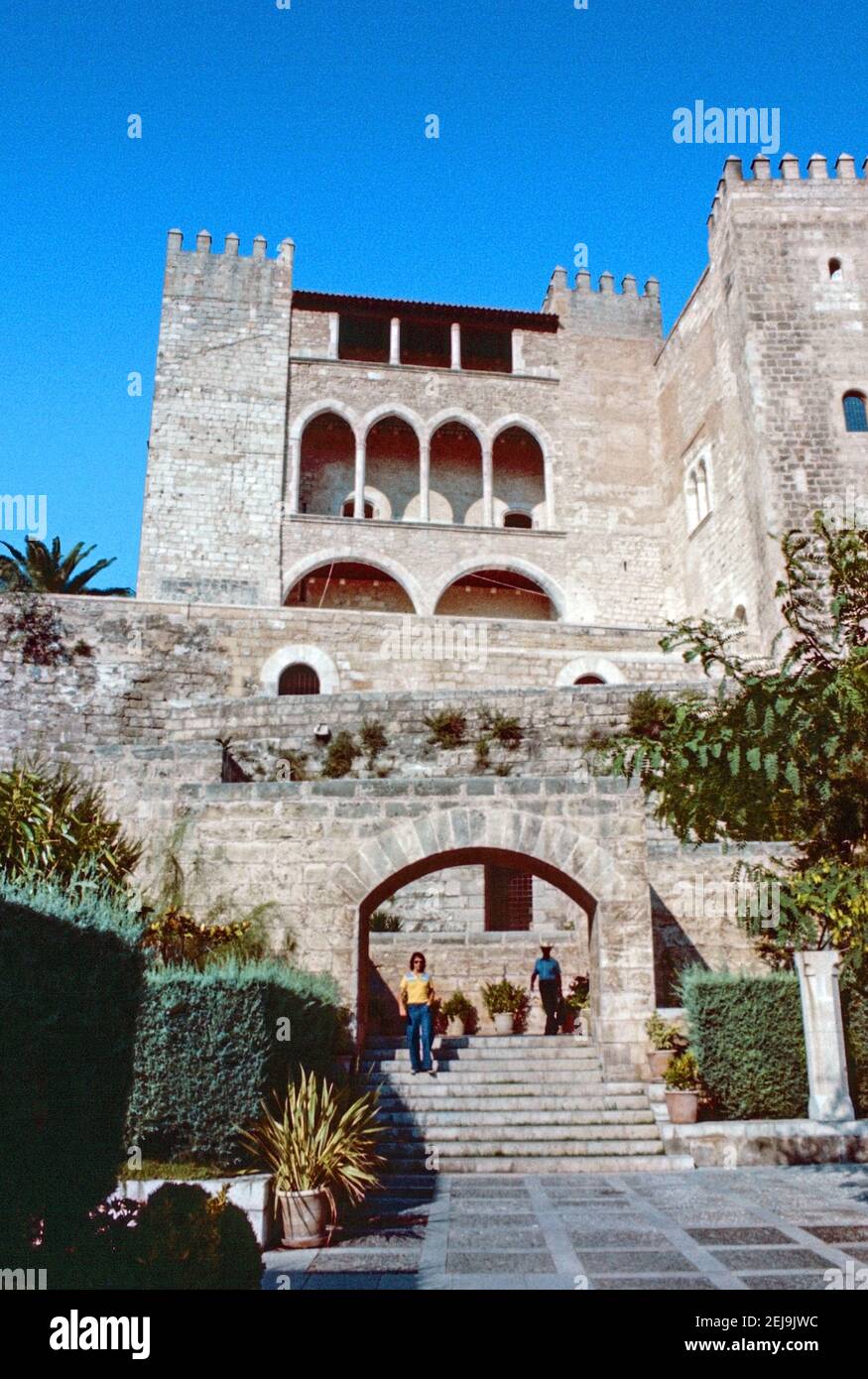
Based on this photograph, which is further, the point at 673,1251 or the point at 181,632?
the point at 181,632

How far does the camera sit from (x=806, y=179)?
23766 millimetres

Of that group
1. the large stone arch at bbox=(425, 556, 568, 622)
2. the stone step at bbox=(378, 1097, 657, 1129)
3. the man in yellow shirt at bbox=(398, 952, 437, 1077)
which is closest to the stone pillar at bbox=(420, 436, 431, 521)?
the large stone arch at bbox=(425, 556, 568, 622)

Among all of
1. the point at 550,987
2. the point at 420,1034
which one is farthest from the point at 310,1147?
the point at 550,987

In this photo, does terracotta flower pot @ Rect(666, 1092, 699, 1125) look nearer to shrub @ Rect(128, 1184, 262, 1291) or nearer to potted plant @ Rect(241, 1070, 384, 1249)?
potted plant @ Rect(241, 1070, 384, 1249)

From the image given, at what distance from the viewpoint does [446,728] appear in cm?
1670

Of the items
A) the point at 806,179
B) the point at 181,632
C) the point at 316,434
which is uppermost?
the point at 806,179

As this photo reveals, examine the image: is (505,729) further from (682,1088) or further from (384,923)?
(682,1088)

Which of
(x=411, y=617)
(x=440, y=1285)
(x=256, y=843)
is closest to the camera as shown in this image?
(x=440, y=1285)

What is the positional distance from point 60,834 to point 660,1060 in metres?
6.02

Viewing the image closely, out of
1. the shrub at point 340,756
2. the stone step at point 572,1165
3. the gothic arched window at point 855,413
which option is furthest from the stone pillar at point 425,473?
the stone step at point 572,1165

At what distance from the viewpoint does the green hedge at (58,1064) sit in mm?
3697
